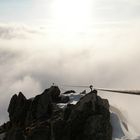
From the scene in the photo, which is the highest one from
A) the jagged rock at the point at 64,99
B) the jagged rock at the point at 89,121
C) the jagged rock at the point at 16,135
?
the jagged rock at the point at 64,99

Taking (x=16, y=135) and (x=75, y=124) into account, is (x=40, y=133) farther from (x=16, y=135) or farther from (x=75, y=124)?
(x=75, y=124)

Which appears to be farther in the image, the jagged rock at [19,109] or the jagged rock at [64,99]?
the jagged rock at [19,109]

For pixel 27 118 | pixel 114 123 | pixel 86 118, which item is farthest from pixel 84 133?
pixel 27 118

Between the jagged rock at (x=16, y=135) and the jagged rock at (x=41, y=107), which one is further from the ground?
the jagged rock at (x=41, y=107)

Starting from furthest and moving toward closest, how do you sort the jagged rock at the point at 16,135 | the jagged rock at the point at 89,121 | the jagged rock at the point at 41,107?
the jagged rock at the point at 41,107
the jagged rock at the point at 16,135
the jagged rock at the point at 89,121

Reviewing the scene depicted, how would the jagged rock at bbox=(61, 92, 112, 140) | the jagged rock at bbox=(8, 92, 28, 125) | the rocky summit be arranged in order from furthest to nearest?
the jagged rock at bbox=(8, 92, 28, 125) < the rocky summit < the jagged rock at bbox=(61, 92, 112, 140)

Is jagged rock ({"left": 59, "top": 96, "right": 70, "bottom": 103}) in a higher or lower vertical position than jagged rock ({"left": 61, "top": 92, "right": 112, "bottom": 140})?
higher

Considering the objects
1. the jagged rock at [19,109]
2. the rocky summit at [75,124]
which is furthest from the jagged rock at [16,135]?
the jagged rock at [19,109]

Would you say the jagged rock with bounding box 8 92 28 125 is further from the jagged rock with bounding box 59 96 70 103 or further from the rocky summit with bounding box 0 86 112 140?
the jagged rock with bounding box 59 96 70 103

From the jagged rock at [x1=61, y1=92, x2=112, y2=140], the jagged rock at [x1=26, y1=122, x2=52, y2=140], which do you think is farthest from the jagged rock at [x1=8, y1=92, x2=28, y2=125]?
the jagged rock at [x1=61, y1=92, x2=112, y2=140]

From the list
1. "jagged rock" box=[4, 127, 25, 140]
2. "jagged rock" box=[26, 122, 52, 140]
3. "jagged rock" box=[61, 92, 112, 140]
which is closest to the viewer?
"jagged rock" box=[61, 92, 112, 140]

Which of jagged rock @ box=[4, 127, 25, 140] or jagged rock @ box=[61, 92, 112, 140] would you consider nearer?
jagged rock @ box=[61, 92, 112, 140]

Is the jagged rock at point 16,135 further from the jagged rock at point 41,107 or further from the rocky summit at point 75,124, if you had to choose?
the jagged rock at point 41,107

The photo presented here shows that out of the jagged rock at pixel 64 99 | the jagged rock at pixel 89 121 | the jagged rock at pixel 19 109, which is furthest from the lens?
the jagged rock at pixel 19 109
